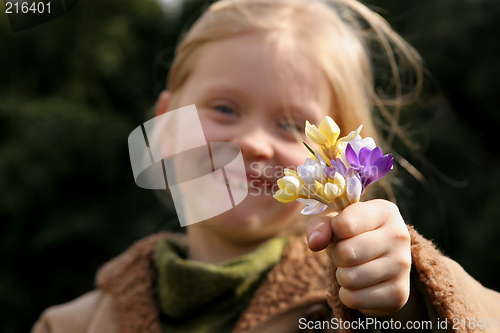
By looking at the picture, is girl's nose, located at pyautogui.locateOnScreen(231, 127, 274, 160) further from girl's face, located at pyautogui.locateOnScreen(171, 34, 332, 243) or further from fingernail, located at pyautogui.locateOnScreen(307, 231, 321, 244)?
fingernail, located at pyautogui.locateOnScreen(307, 231, 321, 244)

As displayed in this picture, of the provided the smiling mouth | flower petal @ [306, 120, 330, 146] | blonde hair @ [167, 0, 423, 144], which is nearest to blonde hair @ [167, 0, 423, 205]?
blonde hair @ [167, 0, 423, 144]

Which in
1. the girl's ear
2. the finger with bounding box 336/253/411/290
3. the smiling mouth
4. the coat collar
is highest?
the finger with bounding box 336/253/411/290

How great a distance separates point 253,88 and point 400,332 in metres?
0.33

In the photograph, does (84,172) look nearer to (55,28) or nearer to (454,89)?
(55,28)

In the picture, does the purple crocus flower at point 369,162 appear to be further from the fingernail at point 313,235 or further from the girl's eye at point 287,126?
the girl's eye at point 287,126

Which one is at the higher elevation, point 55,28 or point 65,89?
point 55,28

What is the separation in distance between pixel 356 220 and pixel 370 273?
4cm

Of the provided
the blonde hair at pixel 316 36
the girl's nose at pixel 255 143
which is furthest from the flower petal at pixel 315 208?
the blonde hair at pixel 316 36

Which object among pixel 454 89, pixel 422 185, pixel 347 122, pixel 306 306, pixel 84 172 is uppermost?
pixel 347 122

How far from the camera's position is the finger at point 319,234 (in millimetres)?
242

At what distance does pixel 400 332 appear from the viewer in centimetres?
31

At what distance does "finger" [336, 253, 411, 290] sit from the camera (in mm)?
254

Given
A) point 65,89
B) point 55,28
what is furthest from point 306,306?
point 55,28

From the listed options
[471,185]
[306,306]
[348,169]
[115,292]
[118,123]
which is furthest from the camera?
[118,123]
